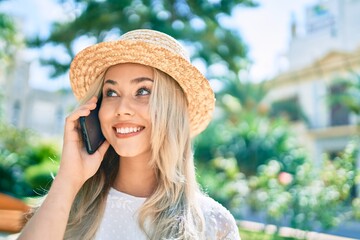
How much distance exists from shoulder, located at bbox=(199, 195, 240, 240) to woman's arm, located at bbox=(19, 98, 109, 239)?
40 cm

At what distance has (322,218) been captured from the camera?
7.57 metres

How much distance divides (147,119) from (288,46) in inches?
876

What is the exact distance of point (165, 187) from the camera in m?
1.59

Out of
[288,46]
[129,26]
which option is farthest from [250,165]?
[288,46]

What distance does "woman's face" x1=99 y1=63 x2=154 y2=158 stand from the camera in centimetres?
154

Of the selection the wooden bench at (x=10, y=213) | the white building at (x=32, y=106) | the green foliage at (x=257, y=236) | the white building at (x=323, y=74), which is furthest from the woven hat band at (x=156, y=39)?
the white building at (x=32, y=106)

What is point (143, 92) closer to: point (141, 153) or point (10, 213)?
point (141, 153)

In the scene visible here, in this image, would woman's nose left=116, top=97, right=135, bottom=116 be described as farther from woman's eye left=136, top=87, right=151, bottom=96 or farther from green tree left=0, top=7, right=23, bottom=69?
green tree left=0, top=7, right=23, bottom=69

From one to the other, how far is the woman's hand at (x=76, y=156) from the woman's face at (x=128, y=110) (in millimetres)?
65

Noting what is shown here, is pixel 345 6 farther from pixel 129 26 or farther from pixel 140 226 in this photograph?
pixel 140 226

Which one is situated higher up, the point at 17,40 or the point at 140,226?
the point at 17,40

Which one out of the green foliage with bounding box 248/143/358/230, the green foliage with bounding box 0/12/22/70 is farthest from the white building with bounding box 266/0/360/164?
the green foliage with bounding box 0/12/22/70

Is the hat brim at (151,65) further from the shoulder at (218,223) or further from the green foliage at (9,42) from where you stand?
the green foliage at (9,42)

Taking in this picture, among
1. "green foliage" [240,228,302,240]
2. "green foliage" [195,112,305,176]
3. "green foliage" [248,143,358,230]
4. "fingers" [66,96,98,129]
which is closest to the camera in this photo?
"fingers" [66,96,98,129]
